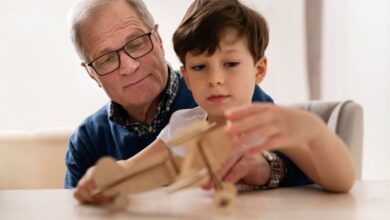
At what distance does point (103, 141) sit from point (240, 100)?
0.70 meters

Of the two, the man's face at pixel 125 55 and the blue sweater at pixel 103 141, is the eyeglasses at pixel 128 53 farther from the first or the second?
the blue sweater at pixel 103 141

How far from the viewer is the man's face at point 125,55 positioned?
1.28m

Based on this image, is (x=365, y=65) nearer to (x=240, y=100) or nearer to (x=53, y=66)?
(x=53, y=66)

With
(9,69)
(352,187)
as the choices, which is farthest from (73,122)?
(352,187)

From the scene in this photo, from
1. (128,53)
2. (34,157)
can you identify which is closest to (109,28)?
(128,53)

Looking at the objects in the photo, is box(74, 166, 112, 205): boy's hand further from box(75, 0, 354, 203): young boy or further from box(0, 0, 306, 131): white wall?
box(0, 0, 306, 131): white wall

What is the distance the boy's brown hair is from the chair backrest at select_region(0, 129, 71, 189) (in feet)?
4.27

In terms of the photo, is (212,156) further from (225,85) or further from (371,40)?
(371,40)

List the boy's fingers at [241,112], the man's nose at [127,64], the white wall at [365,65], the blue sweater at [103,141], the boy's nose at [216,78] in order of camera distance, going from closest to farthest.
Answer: the boy's fingers at [241,112], the boy's nose at [216,78], the man's nose at [127,64], the blue sweater at [103,141], the white wall at [365,65]

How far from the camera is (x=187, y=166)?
557 mm

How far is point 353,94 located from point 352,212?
193cm

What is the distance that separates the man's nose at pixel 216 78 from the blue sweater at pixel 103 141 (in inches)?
20.1

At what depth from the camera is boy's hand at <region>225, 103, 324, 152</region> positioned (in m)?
0.53

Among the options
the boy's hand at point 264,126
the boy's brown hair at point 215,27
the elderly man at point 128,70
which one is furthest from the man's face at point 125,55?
the boy's hand at point 264,126
